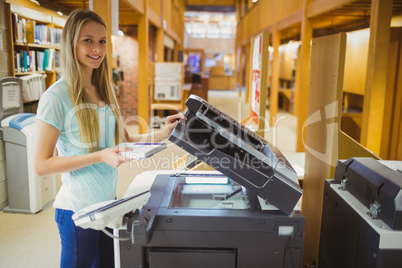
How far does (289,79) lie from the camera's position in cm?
1290

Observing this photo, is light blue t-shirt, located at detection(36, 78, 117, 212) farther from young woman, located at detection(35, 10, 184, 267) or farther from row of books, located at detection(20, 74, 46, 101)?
row of books, located at detection(20, 74, 46, 101)

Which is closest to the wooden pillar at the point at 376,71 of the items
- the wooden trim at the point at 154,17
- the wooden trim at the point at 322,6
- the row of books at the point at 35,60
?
the wooden trim at the point at 322,6

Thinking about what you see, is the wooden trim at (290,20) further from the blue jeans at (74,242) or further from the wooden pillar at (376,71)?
the blue jeans at (74,242)

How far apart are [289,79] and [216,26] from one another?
41.7 feet

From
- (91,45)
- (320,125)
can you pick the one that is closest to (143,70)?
(320,125)

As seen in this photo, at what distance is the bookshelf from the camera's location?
15.4 feet

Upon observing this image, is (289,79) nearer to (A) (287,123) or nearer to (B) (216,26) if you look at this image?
(A) (287,123)

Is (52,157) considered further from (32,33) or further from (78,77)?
(32,33)

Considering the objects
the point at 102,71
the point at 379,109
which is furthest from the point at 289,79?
the point at 102,71

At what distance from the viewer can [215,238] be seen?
1324 millimetres

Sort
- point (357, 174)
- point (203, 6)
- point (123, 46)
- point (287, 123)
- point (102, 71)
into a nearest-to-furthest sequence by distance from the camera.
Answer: point (357, 174) → point (102, 71) → point (123, 46) → point (287, 123) → point (203, 6)

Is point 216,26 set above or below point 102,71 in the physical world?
above

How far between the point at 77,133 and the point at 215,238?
71cm

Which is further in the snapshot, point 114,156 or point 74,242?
point 74,242
